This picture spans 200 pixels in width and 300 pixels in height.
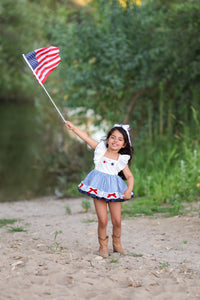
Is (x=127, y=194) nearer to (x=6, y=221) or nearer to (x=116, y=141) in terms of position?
(x=116, y=141)

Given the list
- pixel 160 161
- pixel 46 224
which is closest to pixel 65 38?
pixel 160 161

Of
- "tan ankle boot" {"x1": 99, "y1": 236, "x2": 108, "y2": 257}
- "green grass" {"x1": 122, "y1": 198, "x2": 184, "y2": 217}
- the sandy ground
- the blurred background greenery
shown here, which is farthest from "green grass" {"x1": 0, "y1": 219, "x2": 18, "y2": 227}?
the blurred background greenery

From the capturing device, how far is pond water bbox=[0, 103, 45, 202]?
9336mm

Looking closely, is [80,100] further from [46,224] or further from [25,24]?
[25,24]

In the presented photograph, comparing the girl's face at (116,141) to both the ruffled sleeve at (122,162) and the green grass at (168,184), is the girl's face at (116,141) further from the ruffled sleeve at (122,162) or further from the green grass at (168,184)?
the green grass at (168,184)

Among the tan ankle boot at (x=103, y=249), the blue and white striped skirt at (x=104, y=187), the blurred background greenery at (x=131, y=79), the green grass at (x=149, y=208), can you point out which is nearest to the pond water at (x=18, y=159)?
the blurred background greenery at (x=131, y=79)

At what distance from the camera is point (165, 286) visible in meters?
3.21

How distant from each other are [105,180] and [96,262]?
71 cm

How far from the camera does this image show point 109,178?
12.6 feet

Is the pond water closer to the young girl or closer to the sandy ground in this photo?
the sandy ground

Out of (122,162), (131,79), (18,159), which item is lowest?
(18,159)

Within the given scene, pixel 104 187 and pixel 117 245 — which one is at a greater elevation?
pixel 104 187

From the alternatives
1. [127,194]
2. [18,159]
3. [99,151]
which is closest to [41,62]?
[99,151]

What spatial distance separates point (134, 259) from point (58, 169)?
6.96 meters
